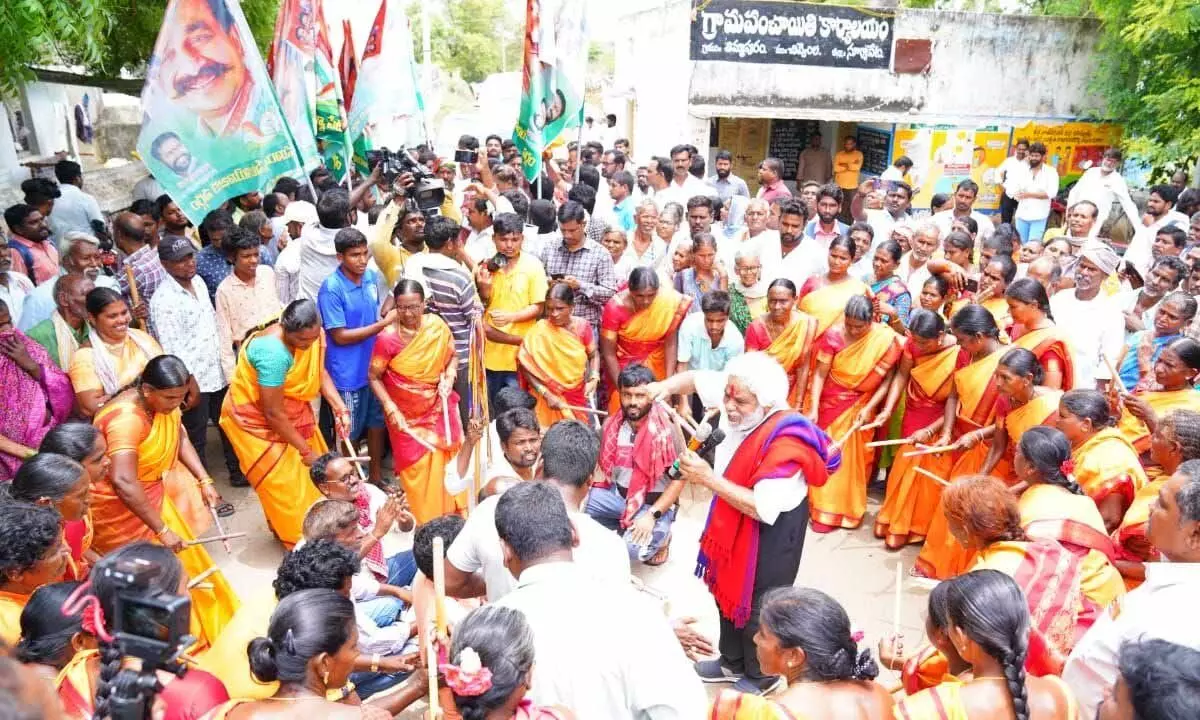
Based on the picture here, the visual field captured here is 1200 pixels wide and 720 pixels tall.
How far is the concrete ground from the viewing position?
4723mm

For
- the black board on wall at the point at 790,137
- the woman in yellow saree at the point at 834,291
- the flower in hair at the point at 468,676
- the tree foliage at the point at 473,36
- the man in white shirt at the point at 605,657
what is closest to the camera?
the flower in hair at the point at 468,676

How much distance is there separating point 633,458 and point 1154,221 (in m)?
6.84

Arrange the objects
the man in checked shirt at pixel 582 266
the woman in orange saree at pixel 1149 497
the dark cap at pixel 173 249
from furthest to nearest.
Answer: the man in checked shirt at pixel 582 266
the dark cap at pixel 173 249
the woman in orange saree at pixel 1149 497

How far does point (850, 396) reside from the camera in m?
5.50

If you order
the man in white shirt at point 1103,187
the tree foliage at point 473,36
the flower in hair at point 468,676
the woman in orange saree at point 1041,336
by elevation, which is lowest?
the flower in hair at point 468,676

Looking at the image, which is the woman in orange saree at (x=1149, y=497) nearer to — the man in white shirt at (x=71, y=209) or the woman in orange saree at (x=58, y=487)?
the woman in orange saree at (x=58, y=487)

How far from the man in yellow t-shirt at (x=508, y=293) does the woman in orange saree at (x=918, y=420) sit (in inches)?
94.9

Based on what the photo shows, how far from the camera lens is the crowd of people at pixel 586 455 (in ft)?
7.73

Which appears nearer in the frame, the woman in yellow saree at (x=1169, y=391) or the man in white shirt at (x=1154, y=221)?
the woman in yellow saree at (x=1169, y=391)

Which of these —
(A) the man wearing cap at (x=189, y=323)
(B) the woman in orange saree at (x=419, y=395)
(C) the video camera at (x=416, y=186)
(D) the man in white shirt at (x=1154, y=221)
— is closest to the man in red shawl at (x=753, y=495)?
(B) the woman in orange saree at (x=419, y=395)

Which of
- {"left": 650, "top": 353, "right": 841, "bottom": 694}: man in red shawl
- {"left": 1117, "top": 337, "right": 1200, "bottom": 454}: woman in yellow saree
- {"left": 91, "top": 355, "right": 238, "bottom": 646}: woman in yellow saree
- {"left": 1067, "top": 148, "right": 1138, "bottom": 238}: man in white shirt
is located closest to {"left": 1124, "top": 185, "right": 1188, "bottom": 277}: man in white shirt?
{"left": 1067, "top": 148, "right": 1138, "bottom": 238}: man in white shirt

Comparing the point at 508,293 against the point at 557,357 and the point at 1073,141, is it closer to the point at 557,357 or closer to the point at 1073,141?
the point at 557,357

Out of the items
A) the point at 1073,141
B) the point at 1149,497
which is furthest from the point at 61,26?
the point at 1073,141

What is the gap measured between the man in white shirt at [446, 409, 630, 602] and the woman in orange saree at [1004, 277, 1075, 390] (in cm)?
284
